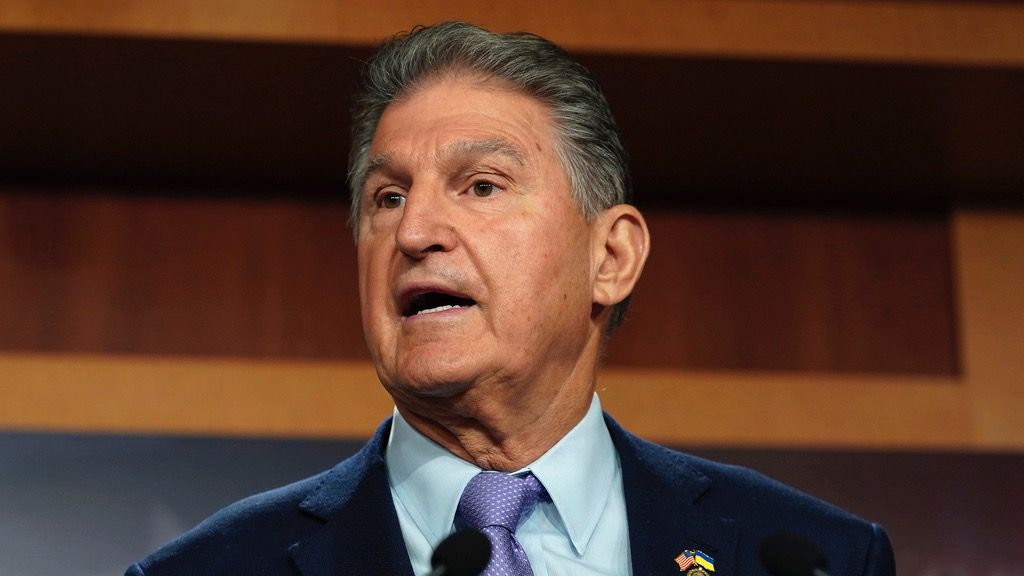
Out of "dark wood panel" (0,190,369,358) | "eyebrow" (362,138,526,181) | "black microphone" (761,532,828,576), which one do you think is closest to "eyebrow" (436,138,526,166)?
"eyebrow" (362,138,526,181)

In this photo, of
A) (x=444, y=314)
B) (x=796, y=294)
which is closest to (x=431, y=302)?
(x=444, y=314)

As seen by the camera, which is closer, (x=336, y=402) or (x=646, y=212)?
(x=336, y=402)

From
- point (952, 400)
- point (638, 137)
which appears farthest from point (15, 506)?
point (952, 400)

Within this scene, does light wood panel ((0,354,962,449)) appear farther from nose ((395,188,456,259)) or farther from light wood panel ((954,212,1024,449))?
nose ((395,188,456,259))

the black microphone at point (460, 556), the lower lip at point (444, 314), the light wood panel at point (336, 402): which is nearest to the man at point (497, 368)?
the lower lip at point (444, 314)

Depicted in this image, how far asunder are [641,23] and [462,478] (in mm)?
977

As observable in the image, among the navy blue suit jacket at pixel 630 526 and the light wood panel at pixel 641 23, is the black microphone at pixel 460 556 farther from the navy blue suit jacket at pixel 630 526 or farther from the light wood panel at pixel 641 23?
the light wood panel at pixel 641 23

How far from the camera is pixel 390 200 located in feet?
5.79

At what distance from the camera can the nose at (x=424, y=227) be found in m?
1.62

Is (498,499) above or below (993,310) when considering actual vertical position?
above

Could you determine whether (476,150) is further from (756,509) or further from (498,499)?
(756,509)

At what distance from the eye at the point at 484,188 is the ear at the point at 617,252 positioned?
0.58 feet

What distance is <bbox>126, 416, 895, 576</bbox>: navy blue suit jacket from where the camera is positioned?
164 centimetres

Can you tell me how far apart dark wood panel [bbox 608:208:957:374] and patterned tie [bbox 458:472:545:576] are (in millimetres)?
1176
